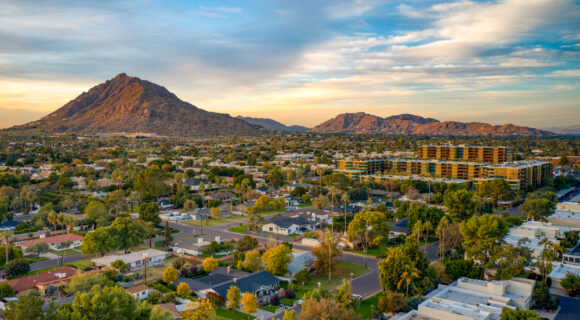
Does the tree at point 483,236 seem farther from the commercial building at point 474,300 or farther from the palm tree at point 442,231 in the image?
the palm tree at point 442,231

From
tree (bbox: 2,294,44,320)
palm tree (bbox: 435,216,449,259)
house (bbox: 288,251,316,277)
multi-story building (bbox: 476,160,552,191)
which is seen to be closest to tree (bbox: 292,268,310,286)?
house (bbox: 288,251,316,277)

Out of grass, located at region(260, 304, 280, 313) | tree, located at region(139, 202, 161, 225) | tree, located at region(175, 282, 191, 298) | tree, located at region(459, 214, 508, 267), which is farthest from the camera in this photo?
tree, located at region(139, 202, 161, 225)

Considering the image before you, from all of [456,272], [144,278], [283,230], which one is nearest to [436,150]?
[283,230]

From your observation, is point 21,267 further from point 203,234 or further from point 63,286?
point 203,234

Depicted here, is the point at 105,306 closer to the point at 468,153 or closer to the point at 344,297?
the point at 344,297

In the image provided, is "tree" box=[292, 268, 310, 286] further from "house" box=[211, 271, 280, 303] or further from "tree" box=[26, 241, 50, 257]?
"tree" box=[26, 241, 50, 257]

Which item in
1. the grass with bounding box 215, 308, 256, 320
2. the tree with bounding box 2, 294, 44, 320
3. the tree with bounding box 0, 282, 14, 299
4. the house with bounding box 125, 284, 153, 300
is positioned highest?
the tree with bounding box 2, 294, 44, 320

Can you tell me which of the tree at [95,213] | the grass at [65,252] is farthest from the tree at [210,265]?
the tree at [95,213]
